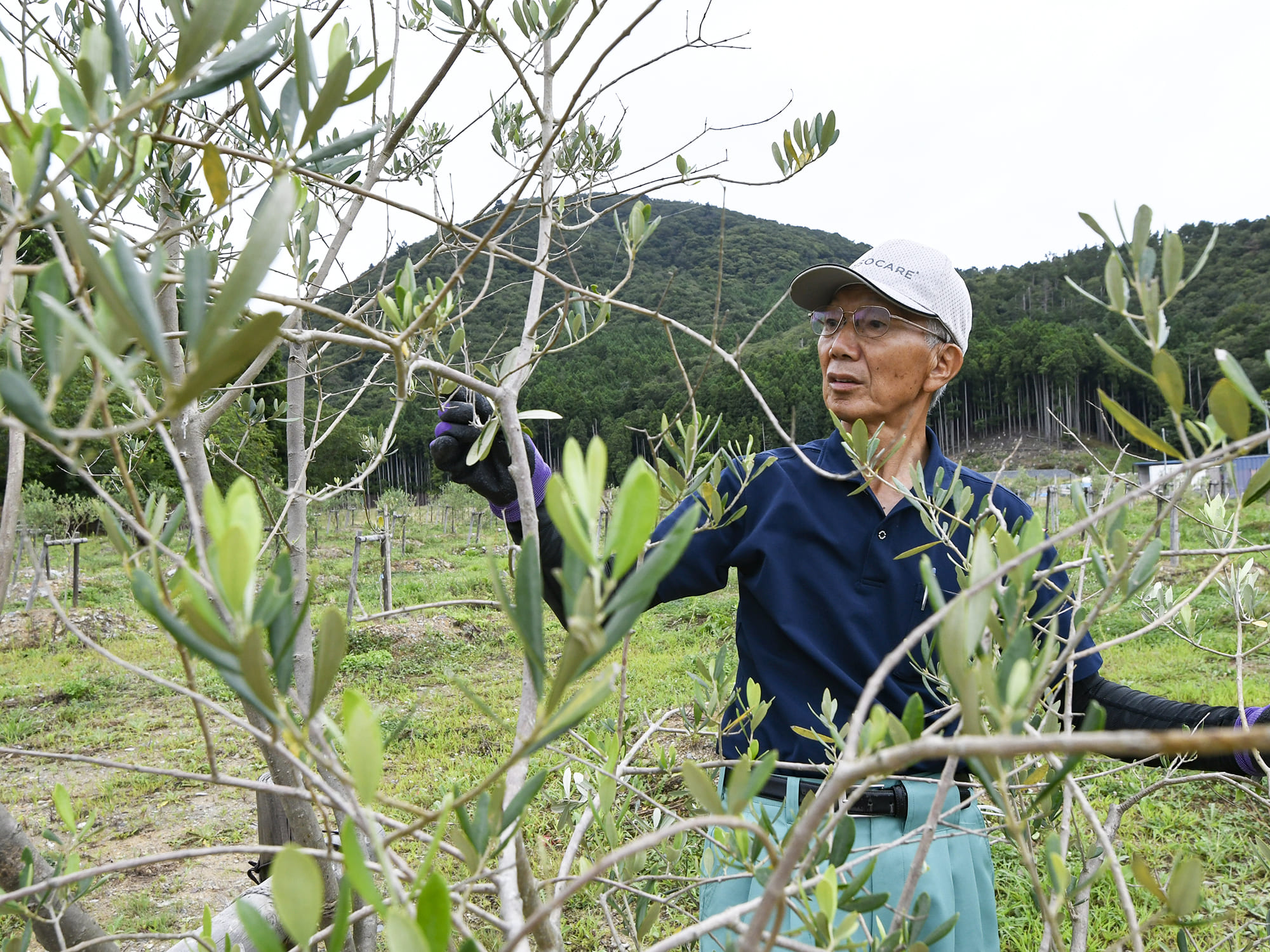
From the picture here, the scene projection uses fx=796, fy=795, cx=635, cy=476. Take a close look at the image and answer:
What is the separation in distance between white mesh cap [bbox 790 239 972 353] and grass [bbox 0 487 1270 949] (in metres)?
0.86

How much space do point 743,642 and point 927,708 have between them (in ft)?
1.56

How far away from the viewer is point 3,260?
608mm

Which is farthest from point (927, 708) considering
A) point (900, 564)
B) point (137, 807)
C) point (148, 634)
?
point (148, 634)

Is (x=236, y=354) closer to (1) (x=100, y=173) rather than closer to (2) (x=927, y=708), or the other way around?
(1) (x=100, y=173)

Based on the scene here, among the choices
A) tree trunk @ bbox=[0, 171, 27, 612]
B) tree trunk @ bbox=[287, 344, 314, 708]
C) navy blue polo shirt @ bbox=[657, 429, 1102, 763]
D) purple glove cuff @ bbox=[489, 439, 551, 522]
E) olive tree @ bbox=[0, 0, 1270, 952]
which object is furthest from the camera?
navy blue polo shirt @ bbox=[657, 429, 1102, 763]

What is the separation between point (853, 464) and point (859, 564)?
26cm

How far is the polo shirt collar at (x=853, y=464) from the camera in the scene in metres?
2.08

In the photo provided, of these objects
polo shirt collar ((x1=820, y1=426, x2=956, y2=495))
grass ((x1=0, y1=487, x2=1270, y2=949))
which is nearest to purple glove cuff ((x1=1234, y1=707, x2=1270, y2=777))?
grass ((x1=0, y1=487, x2=1270, y2=949))

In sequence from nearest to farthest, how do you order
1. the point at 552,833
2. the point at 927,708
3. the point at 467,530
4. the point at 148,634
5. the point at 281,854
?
the point at 281,854, the point at 927,708, the point at 552,833, the point at 148,634, the point at 467,530

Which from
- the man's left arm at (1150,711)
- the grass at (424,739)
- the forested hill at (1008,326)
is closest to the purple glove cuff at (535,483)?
the grass at (424,739)

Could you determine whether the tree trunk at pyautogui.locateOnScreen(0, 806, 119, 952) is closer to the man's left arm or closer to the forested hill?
the man's left arm

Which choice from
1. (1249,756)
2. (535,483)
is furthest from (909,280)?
(1249,756)

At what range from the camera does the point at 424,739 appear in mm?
6117

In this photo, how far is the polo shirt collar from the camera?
2.08 m
